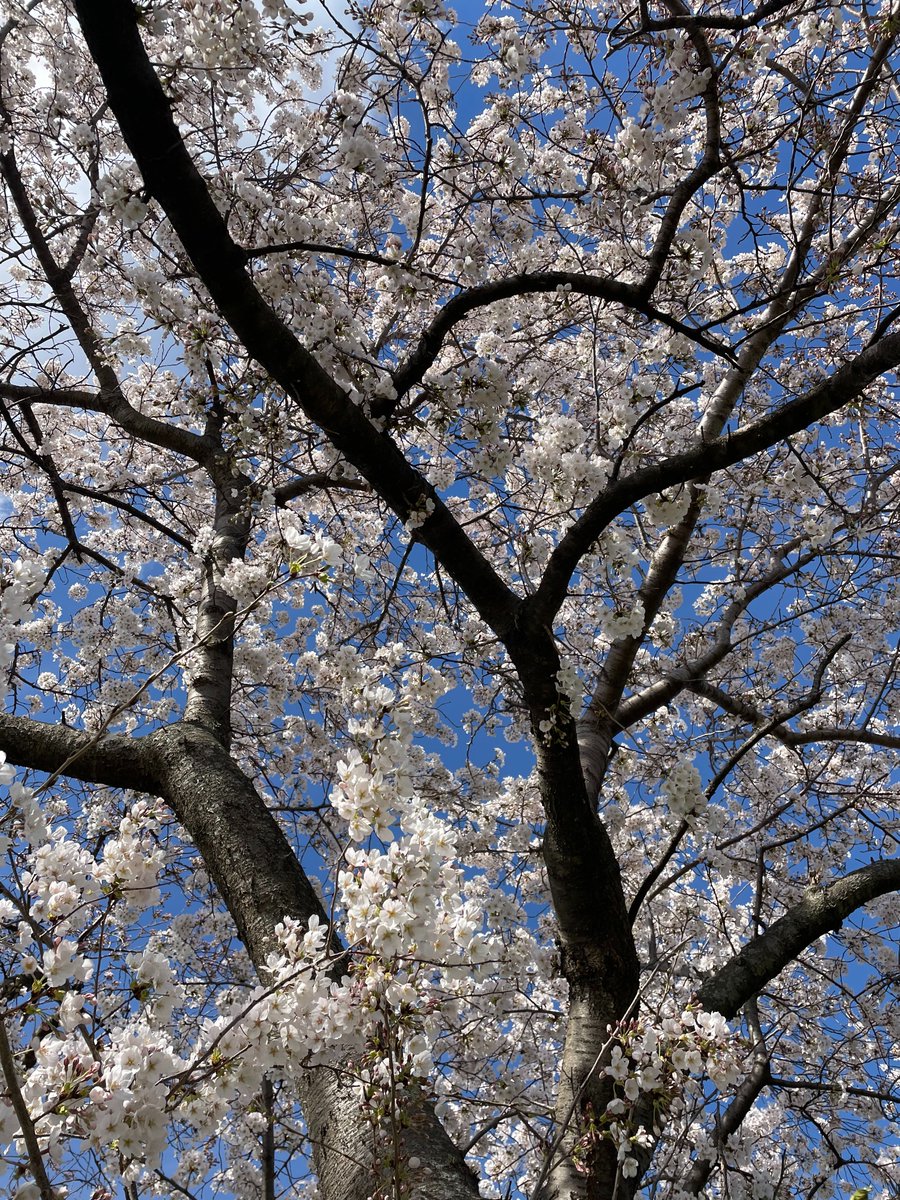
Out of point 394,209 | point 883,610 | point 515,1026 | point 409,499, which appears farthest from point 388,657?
point 883,610

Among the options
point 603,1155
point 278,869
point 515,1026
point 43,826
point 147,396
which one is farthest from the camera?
point 147,396

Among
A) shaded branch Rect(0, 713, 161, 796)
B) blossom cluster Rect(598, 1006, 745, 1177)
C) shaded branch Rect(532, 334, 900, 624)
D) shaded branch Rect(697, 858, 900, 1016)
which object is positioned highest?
shaded branch Rect(0, 713, 161, 796)

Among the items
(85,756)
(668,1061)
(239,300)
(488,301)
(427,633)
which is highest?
(427,633)

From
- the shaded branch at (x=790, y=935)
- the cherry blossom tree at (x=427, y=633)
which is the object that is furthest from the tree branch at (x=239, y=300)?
the shaded branch at (x=790, y=935)

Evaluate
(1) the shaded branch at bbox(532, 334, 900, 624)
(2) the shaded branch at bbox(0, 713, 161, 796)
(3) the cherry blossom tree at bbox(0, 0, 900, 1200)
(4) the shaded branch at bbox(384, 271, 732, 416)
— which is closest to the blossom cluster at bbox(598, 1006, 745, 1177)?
(3) the cherry blossom tree at bbox(0, 0, 900, 1200)

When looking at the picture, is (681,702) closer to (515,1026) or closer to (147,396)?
(515,1026)

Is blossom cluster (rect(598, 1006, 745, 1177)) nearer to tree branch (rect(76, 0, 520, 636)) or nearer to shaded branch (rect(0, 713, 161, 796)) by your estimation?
tree branch (rect(76, 0, 520, 636))

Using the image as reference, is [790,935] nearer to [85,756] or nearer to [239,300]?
[85,756]

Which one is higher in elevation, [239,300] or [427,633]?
[427,633]

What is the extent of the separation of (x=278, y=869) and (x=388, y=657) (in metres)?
1.17

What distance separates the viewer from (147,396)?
6465 millimetres

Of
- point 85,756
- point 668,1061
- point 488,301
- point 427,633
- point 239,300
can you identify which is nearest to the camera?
point 668,1061

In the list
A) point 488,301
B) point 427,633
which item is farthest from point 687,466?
point 427,633

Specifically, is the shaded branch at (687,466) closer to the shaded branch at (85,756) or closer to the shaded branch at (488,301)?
the shaded branch at (488,301)
